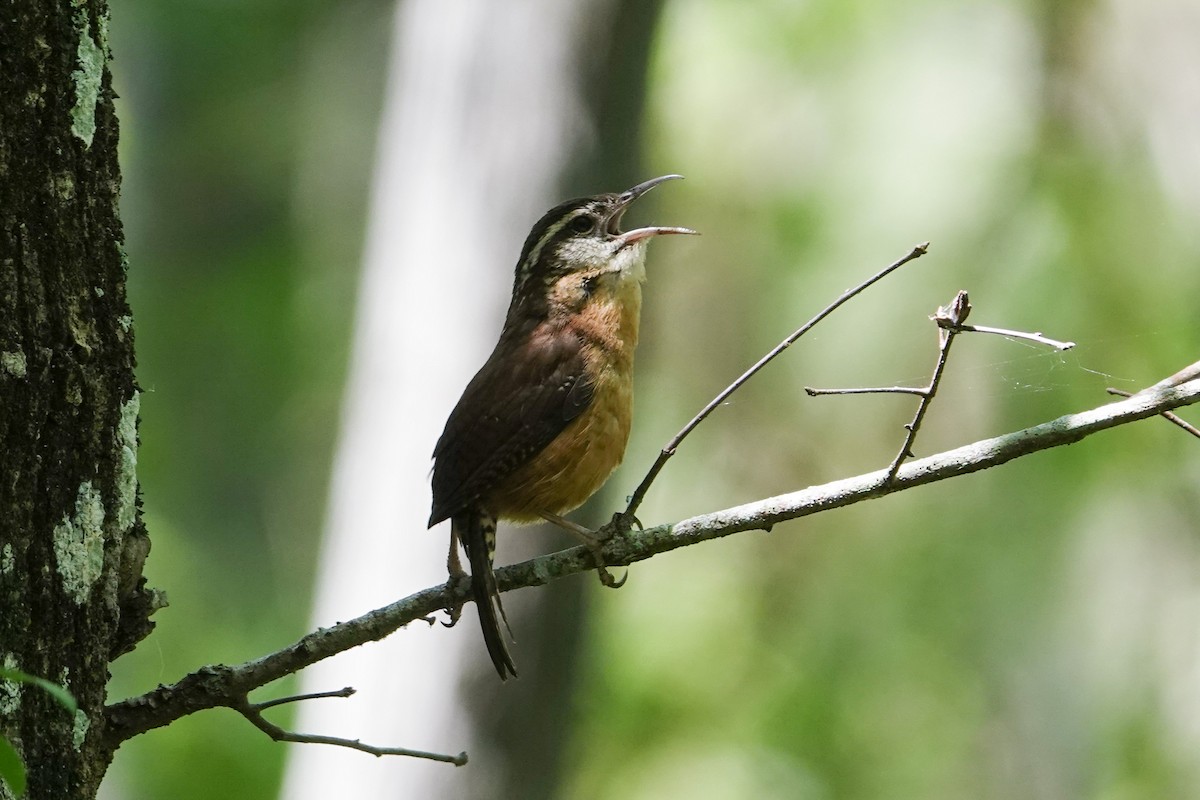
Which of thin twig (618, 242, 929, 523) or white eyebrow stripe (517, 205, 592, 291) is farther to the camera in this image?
white eyebrow stripe (517, 205, 592, 291)

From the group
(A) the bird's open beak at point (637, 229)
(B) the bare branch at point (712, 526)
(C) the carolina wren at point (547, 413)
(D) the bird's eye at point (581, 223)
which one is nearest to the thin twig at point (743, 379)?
(B) the bare branch at point (712, 526)

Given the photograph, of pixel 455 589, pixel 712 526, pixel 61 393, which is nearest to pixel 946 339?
pixel 712 526

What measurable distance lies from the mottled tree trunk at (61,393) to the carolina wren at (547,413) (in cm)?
127

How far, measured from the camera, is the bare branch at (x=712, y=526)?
96.7 inches

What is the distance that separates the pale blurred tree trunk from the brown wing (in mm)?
1213

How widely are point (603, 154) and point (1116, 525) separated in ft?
19.0

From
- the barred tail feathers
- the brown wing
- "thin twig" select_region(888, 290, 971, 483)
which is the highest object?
the brown wing

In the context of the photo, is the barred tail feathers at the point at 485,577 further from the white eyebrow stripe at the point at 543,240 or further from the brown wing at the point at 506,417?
the white eyebrow stripe at the point at 543,240

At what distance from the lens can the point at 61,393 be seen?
2.28 meters

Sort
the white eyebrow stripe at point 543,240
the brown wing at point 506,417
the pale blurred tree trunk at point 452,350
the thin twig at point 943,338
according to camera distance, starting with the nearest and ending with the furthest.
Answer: the thin twig at point 943,338 < the brown wing at point 506,417 < the white eyebrow stripe at point 543,240 < the pale blurred tree trunk at point 452,350

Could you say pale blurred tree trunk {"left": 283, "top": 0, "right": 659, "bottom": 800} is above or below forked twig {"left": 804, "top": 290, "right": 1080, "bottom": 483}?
above

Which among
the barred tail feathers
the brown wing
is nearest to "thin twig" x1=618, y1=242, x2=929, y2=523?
the barred tail feathers

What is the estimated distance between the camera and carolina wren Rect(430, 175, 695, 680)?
3779 mm

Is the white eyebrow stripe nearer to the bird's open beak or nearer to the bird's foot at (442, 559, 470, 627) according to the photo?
the bird's open beak
